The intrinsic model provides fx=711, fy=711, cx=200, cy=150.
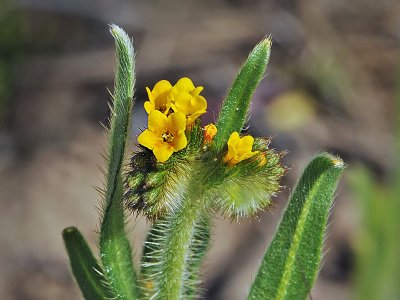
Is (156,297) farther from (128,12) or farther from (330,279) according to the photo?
(128,12)

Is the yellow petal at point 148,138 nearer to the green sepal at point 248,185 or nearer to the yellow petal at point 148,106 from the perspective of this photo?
the yellow petal at point 148,106

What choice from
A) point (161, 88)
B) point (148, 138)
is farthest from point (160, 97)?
point (148, 138)

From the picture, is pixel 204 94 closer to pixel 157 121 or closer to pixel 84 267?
pixel 84 267

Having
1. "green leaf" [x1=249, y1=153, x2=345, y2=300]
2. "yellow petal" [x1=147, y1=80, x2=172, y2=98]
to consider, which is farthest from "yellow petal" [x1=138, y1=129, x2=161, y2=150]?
"green leaf" [x1=249, y1=153, x2=345, y2=300]

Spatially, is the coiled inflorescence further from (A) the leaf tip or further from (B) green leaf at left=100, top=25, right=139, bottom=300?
(A) the leaf tip

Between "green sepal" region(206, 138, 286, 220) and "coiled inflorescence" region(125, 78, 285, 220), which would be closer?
"coiled inflorescence" region(125, 78, 285, 220)

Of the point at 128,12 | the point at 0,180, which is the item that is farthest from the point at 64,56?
the point at 0,180
